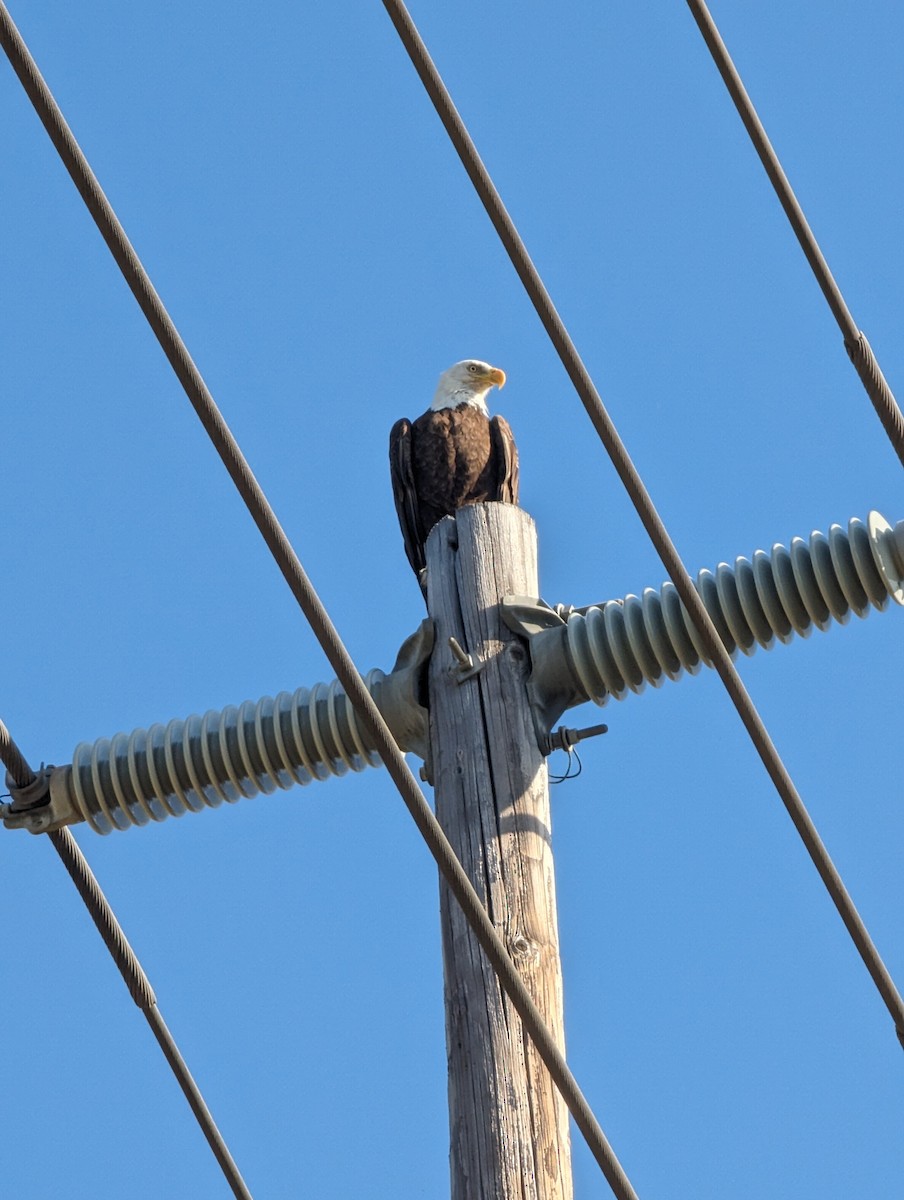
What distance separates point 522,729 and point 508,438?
187 inches

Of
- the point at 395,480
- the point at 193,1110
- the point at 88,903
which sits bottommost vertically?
the point at 193,1110

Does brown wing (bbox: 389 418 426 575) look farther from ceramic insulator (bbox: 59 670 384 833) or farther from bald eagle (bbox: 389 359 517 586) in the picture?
ceramic insulator (bbox: 59 670 384 833)

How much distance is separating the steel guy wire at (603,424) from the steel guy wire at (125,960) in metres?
1.34

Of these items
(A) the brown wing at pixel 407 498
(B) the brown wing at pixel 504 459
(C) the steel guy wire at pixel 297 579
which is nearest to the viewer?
(C) the steel guy wire at pixel 297 579

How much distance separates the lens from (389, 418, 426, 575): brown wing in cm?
845

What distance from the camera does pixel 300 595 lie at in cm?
353

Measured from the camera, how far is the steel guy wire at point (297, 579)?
3.38 m

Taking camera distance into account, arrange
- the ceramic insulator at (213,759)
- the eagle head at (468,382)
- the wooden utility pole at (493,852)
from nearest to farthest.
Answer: the wooden utility pole at (493,852)
the ceramic insulator at (213,759)
the eagle head at (468,382)

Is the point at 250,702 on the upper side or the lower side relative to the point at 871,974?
upper

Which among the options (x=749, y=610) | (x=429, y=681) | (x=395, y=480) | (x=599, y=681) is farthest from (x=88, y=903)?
(x=395, y=480)

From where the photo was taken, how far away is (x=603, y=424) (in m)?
3.65

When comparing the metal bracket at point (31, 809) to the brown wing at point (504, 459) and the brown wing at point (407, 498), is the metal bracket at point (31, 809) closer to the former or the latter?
the brown wing at point (407, 498)

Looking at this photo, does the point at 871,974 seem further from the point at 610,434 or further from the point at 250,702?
the point at 250,702

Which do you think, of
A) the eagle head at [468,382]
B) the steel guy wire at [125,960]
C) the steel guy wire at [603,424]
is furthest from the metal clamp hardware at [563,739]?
the eagle head at [468,382]
